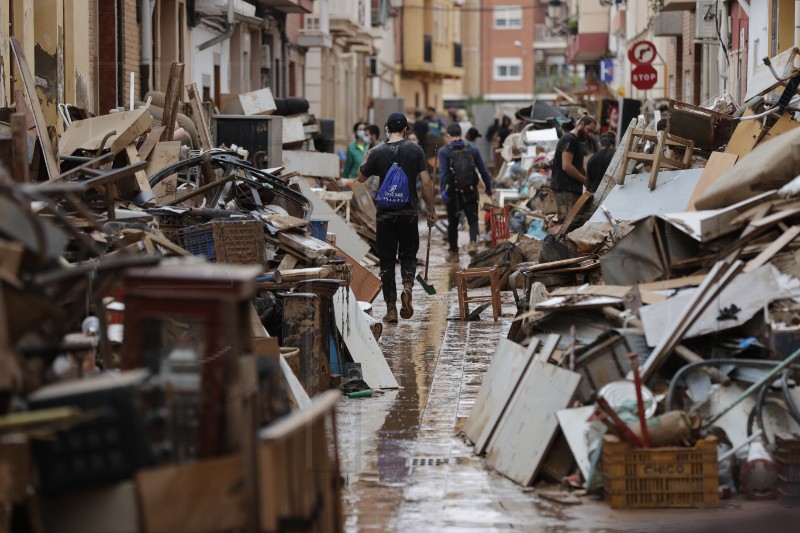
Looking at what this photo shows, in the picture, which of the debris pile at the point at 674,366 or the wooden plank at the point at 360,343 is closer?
the debris pile at the point at 674,366

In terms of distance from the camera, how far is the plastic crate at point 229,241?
10195 millimetres

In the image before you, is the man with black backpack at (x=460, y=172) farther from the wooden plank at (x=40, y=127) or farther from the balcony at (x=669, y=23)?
the balcony at (x=669, y=23)

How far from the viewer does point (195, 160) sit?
12.8 m

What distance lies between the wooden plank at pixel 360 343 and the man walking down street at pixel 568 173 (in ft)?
22.8

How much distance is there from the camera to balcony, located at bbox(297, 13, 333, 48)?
3994 cm

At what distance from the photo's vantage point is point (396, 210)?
13250 millimetres

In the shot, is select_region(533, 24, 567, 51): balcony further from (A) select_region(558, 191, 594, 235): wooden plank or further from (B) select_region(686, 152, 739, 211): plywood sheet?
(B) select_region(686, 152, 739, 211): plywood sheet

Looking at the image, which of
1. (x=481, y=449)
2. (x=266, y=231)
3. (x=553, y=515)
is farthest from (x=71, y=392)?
(x=266, y=231)

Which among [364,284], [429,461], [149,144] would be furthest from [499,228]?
[429,461]

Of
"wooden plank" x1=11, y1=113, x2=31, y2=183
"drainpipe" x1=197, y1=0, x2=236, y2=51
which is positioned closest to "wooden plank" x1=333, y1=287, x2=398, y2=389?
"wooden plank" x1=11, y1=113, x2=31, y2=183

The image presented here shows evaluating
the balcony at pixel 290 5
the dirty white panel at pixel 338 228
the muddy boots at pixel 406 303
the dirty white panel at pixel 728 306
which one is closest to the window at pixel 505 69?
the balcony at pixel 290 5

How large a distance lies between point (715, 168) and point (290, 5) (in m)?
25.1

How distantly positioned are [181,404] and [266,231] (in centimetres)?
593

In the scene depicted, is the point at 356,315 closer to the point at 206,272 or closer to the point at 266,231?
the point at 266,231
